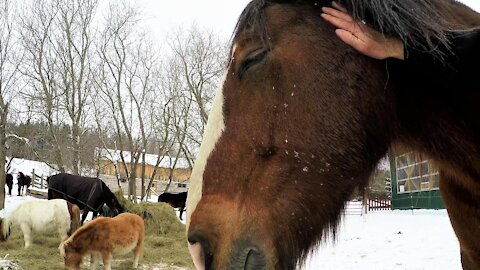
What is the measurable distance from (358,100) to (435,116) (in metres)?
0.35

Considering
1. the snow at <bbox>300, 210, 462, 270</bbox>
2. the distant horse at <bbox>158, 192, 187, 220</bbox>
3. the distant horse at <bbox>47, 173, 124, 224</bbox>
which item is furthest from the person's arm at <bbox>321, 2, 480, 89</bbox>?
the distant horse at <bbox>158, 192, 187, 220</bbox>

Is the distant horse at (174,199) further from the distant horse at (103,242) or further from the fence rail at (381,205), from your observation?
the distant horse at (103,242)

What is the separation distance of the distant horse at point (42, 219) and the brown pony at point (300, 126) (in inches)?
388

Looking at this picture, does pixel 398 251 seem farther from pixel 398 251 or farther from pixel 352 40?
pixel 352 40

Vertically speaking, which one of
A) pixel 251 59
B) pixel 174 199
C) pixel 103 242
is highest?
pixel 251 59

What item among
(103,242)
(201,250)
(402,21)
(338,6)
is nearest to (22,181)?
(103,242)

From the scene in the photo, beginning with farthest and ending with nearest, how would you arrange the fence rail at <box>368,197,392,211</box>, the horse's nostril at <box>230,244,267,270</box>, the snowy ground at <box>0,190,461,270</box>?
the fence rail at <box>368,197,392,211</box>
the snowy ground at <box>0,190,461,270</box>
the horse's nostril at <box>230,244,267,270</box>

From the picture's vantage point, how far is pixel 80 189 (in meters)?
13.7

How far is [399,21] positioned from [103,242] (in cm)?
702

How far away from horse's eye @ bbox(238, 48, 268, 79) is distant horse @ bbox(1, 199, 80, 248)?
32.6ft

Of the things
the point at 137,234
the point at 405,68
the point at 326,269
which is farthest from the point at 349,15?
the point at 137,234

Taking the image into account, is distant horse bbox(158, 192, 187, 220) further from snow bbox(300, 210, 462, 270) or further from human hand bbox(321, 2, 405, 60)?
human hand bbox(321, 2, 405, 60)

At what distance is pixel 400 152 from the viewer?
175cm

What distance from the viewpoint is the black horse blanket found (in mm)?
13578
